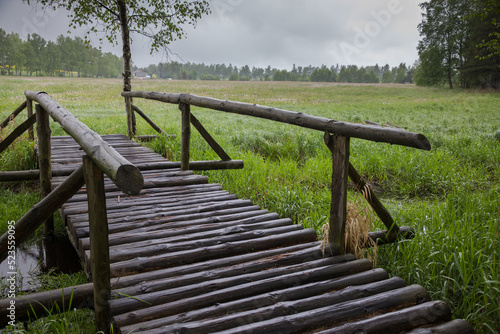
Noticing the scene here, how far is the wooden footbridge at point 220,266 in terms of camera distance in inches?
93.0

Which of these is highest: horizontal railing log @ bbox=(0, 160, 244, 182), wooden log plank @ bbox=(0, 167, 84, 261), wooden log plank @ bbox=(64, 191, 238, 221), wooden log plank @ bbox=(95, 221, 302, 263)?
wooden log plank @ bbox=(0, 167, 84, 261)

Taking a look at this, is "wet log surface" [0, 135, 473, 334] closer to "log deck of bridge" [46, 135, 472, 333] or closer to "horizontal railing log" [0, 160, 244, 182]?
"log deck of bridge" [46, 135, 472, 333]

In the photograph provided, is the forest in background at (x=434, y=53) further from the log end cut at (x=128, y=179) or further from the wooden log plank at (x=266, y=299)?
the log end cut at (x=128, y=179)

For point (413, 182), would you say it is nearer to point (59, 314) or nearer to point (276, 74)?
point (59, 314)

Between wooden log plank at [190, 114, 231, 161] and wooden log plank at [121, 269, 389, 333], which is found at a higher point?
wooden log plank at [190, 114, 231, 161]

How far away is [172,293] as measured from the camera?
2.70 metres

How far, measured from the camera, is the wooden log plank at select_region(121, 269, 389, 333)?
2387 mm

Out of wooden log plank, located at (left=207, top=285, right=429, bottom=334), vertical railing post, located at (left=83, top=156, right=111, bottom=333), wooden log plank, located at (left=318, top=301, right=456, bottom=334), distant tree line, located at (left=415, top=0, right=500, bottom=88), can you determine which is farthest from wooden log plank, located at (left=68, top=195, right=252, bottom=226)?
distant tree line, located at (left=415, top=0, right=500, bottom=88)

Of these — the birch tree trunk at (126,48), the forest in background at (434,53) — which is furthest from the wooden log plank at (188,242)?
the forest in background at (434,53)

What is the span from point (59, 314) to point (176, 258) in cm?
97

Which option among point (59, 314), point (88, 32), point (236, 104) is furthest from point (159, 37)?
point (59, 314)

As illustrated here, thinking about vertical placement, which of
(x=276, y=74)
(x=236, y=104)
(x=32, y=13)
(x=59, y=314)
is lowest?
(x=59, y=314)

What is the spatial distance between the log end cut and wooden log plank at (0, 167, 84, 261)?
25.5 inches

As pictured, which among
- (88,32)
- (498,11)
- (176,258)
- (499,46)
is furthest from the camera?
(88,32)
